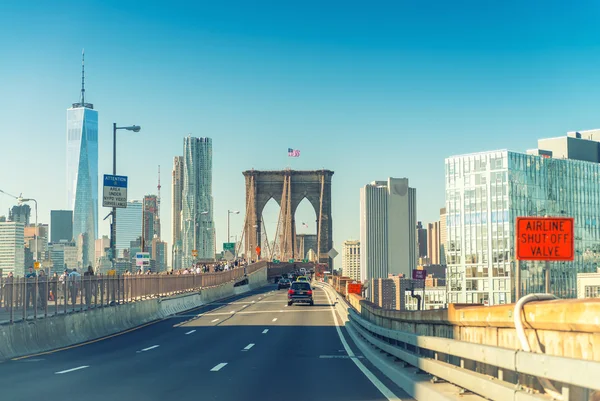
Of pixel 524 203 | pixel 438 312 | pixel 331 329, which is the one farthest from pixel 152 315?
pixel 524 203

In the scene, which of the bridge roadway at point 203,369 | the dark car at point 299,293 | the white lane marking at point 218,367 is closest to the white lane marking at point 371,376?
the bridge roadway at point 203,369

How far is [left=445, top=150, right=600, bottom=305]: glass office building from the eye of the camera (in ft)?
394

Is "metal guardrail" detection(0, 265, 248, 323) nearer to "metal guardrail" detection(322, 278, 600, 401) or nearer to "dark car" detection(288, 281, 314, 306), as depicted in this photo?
"dark car" detection(288, 281, 314, 306)

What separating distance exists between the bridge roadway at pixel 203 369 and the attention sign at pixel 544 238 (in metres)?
2.92

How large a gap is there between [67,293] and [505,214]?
103 metres

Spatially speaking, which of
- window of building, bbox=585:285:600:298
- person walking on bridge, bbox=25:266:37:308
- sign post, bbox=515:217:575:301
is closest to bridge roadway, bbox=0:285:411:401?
person walking on bridge, bbox=25:266:37:308

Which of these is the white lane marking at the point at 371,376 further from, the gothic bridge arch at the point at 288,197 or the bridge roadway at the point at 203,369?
the gothic bridge arch at the point at 288,197

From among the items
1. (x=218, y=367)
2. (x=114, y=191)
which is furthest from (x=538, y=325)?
(x=114, y=191)

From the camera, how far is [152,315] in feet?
120

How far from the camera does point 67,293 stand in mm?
25109

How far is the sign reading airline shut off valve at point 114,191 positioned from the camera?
123 ft

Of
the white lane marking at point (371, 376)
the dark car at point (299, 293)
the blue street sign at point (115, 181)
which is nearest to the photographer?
the white lane marking at point (371, 376)

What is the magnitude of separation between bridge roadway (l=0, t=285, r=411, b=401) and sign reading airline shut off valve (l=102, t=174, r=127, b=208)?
392 inches

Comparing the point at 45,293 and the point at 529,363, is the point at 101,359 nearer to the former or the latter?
the point at 45,293
